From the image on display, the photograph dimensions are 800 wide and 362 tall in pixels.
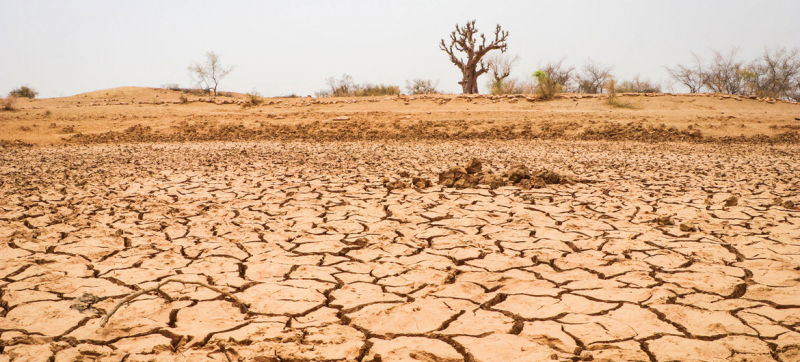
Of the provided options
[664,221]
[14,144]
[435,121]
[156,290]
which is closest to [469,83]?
[435,121]

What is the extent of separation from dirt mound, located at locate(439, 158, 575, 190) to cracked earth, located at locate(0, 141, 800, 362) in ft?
0.59

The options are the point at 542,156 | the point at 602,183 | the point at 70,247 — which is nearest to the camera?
the point at 70,247

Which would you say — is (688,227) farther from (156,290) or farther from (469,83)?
(469,83)

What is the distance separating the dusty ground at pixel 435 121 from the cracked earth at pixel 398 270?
5.85 meters

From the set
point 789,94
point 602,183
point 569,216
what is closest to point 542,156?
point 602,183

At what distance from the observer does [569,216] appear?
12.5ft

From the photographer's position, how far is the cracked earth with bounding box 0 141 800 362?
1844 mm

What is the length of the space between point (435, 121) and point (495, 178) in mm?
7412

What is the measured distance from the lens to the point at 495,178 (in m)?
4.97

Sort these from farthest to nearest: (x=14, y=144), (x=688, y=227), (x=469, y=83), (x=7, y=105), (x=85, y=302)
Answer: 1. (x=469, y=83)
2. (x=7, y=105)
3. (x=14, y=144)
4. (x=688, y=227)
5. (x=85, y=302)

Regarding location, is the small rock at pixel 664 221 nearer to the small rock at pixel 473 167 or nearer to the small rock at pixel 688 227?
the small rock at pixel 688 227

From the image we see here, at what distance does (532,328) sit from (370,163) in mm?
5121

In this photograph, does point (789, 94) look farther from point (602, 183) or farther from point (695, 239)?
point (695, 239)

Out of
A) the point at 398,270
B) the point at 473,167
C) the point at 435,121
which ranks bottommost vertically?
the point at 398,270
